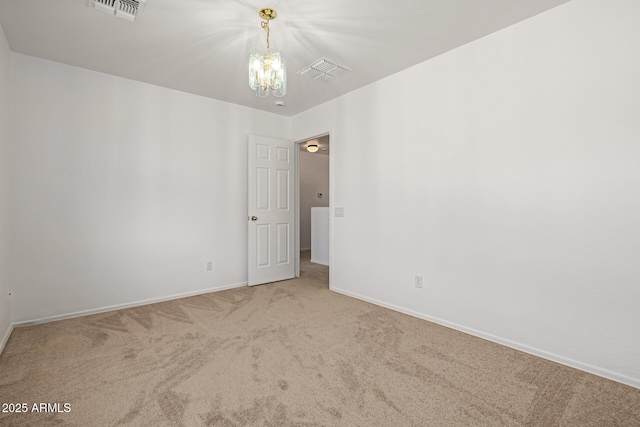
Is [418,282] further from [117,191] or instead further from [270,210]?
[117,191]

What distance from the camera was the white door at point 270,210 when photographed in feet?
14.0

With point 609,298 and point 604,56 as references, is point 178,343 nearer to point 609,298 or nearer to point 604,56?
point 609,298

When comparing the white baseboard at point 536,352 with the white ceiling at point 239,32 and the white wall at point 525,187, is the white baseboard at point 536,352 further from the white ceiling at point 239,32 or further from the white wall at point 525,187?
the white ceiling at point 239,32

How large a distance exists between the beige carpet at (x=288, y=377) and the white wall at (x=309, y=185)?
509 cm

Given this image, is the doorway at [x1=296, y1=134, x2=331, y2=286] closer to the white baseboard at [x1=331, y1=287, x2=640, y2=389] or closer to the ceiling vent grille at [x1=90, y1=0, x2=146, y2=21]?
the white baseboard at [x1=331, y1=287, x2=640, y2=389]

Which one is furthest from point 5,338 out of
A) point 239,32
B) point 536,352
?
point 536,352

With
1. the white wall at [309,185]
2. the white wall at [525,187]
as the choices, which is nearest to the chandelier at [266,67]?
the white wall at [525,187]

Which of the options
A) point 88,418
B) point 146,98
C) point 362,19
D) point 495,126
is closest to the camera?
point 88,418

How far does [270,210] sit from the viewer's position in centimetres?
446

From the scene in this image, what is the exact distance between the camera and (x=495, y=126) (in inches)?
100

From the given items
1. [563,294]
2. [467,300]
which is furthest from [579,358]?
[467,300]

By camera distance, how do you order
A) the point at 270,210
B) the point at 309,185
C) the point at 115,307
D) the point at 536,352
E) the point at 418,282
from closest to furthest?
the point at 536,352 → the point at 418,282 → the point at 115,307 → the point at 270,210 → the point at 309,185

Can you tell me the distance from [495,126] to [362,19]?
139 centimetres

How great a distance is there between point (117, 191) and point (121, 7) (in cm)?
187
